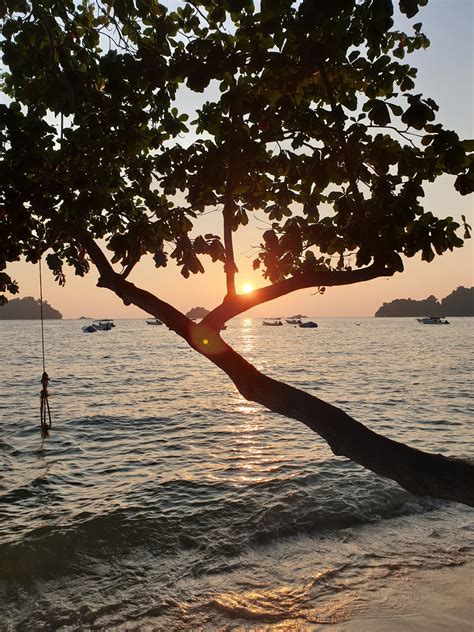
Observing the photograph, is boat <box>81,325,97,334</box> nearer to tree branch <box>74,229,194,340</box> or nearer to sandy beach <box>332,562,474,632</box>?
sandy beach <box>332,562,474,632</box>

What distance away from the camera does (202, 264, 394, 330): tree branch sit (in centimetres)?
511

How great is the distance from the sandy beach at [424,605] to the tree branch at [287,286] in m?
4.50

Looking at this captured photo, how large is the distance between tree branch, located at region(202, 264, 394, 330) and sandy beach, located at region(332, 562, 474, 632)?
450 cm

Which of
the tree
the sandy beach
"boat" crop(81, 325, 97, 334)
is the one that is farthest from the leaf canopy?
"boat" crop(81, 325, 97, 334)

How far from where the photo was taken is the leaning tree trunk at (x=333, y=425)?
181 inches

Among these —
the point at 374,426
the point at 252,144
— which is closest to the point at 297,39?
the point at 252,144

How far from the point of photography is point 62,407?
28688 mm

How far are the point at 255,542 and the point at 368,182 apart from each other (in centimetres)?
769

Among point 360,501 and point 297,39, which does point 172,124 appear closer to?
point 297,39

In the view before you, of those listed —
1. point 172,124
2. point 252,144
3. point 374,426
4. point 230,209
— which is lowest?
point 374,426

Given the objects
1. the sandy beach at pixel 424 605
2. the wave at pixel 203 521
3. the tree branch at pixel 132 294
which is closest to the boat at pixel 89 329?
the wave at pixel 203 521

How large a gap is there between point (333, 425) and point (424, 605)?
420cm

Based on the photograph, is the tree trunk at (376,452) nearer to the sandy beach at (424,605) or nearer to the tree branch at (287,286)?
the tree branch at (287,286)

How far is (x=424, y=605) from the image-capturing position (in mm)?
7324
